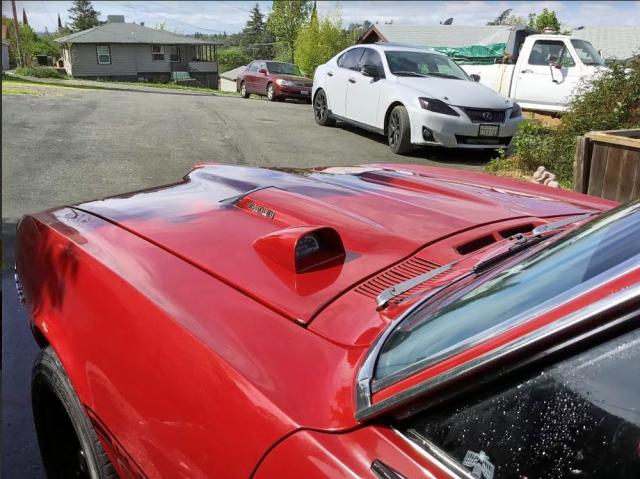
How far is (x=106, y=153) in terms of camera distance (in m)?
8.23

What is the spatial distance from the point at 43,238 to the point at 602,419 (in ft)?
6.47

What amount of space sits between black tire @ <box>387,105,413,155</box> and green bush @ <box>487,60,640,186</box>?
135 centimetres

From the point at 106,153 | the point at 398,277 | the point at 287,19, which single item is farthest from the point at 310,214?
the point at 287,19

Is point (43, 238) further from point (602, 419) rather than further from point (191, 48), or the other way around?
point (191, 48)

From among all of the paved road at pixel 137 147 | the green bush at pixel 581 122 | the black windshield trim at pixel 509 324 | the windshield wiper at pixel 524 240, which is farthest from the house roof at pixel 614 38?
the black windshield trim at pixel 509 324

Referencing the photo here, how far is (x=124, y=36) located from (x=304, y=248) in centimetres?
5598

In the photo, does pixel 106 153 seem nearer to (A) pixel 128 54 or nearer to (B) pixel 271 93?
(B) pixel 271 93

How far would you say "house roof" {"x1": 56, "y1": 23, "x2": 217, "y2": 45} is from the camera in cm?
5009

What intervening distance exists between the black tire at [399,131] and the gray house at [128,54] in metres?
47.7

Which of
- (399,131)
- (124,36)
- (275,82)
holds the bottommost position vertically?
(399,131)

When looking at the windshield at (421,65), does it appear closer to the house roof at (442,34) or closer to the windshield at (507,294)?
the windshield at (507,294)

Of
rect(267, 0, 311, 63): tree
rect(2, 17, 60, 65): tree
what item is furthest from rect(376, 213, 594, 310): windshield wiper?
rect(2, 17, 60, 65): tree

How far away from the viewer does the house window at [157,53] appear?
53.6 meters

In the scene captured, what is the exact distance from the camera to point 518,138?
7.69 m
